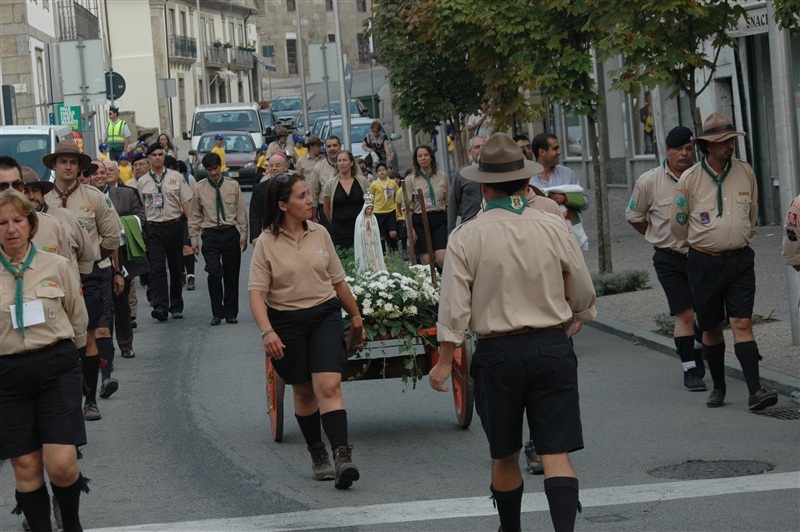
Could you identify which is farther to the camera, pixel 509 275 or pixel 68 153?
pixel 68 153

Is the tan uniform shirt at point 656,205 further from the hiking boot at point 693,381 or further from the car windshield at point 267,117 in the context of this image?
the car windshield at point 267,117

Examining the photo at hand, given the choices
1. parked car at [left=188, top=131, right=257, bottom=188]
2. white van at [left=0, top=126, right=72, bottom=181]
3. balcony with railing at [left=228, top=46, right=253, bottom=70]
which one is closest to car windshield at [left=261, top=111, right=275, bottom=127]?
parked car at [left=188, top=131, right=257, bottom=188]

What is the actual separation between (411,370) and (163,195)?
28.4 feet

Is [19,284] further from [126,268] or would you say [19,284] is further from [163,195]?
[163,195]

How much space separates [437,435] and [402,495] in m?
1.75

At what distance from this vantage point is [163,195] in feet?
57.3

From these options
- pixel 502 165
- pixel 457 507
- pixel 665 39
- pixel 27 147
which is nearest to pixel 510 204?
pixel 502 165

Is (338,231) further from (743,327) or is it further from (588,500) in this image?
(588,500)

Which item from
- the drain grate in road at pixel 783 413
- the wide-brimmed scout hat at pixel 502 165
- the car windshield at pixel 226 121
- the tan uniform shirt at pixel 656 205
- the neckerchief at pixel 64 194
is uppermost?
the car windshield at pixel 226 121

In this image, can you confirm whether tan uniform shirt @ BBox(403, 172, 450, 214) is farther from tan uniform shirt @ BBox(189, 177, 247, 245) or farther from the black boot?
the black boot

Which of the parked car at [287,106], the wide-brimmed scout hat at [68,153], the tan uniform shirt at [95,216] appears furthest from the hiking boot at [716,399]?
the parked car at [287,106]

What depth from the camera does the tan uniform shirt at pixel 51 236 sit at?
26.0 feet

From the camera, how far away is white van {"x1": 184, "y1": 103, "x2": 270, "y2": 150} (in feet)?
146

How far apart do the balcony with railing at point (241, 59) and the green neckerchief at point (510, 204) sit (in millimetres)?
92872
